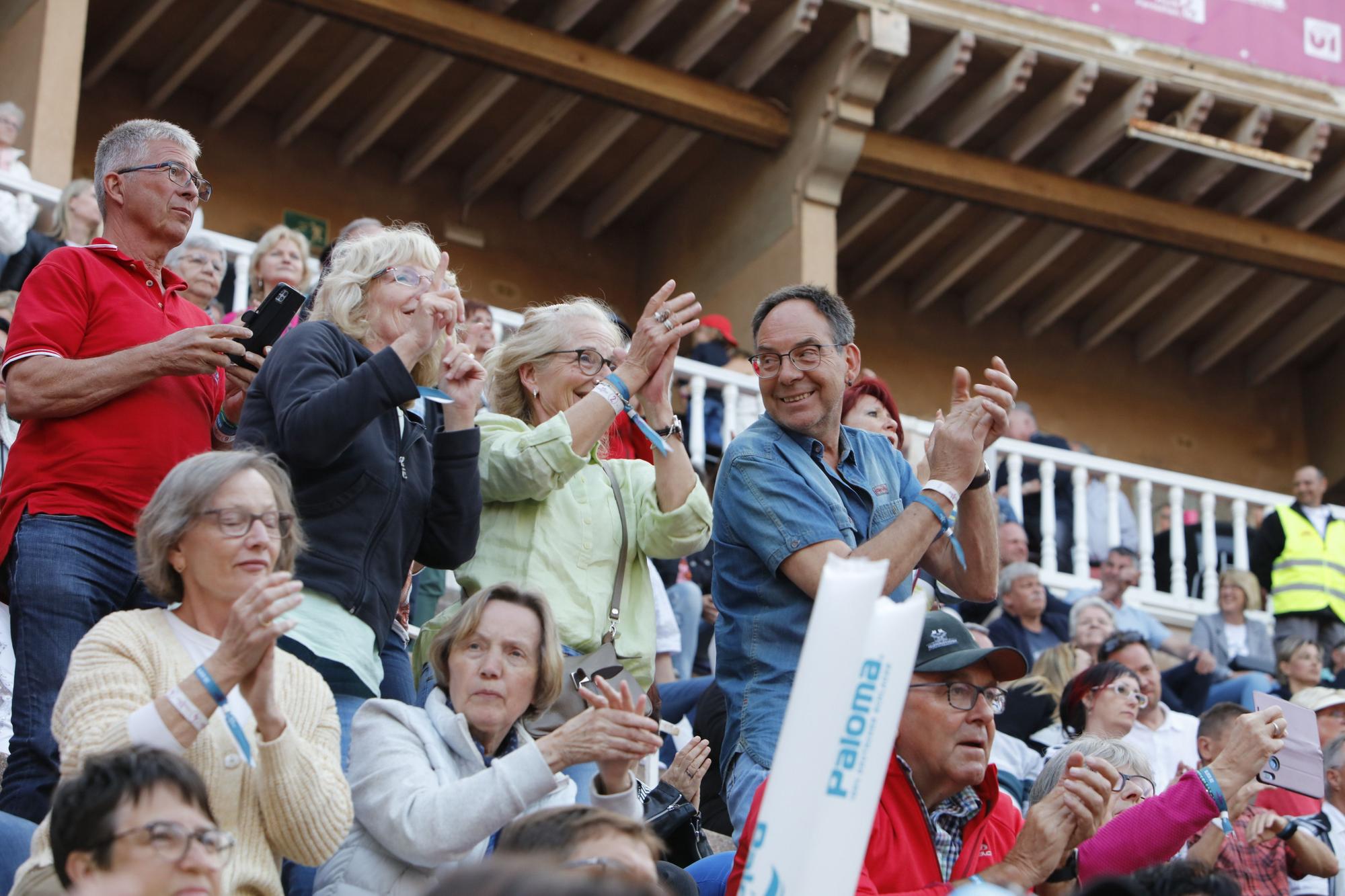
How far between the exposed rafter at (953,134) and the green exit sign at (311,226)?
392 cm

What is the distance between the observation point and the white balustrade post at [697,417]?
917 centimetres

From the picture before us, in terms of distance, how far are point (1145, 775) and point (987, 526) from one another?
95 centimetres

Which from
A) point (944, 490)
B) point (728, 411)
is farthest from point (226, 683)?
point (728, 411)

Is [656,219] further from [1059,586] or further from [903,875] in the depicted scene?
[903,875]

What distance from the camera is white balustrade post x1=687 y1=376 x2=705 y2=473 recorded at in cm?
917

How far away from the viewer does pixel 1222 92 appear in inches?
478

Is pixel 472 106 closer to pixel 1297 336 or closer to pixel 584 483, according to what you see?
pixel 1297 336

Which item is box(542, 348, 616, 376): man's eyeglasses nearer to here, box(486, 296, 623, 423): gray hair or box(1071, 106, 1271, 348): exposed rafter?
box(486, 296, 623, 423): gray hair

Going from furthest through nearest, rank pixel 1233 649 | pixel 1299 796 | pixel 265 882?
pixel 1233 649, pixel 1299 796, pixel 265 882

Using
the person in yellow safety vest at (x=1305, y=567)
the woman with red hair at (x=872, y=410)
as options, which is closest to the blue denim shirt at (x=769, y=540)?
the woman with red hair at (x=872, y=410)

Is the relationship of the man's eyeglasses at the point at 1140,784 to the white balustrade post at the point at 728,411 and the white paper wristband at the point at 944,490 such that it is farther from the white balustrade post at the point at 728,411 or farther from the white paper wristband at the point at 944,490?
the white balustrade post at the point at 728,411

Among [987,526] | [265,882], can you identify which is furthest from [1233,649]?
[265,882]

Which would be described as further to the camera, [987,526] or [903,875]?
[987,526]

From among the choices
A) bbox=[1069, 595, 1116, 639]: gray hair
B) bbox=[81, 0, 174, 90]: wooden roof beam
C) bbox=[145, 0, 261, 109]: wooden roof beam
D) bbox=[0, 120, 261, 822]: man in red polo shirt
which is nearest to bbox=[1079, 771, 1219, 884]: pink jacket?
bbox=[0, 120, 261, 822]: man in red polo shirt
